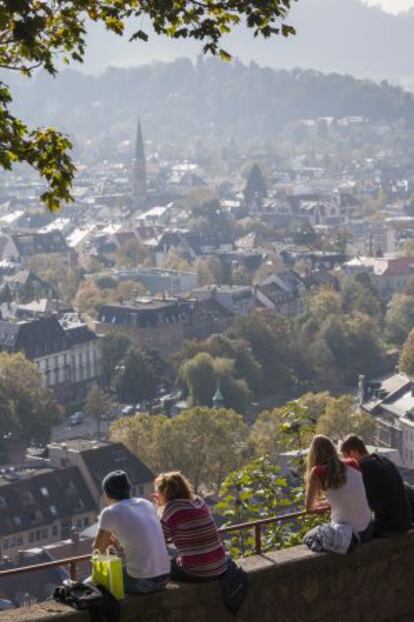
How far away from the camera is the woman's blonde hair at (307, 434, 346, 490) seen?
24.2 feet

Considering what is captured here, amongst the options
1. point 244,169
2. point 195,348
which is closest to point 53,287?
point 195,348

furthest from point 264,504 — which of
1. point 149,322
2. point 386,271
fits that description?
point 386,271

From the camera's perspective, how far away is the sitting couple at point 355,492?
737 centimetres

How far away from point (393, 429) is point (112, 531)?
33.6 meters

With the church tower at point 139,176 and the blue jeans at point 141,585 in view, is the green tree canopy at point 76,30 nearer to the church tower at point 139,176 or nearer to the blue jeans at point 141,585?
the blue jeans at point 141,585

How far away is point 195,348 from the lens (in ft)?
170

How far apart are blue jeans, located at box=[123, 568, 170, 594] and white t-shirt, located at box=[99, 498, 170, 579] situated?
2 centimetres

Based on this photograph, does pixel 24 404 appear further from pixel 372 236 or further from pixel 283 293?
pixel 372 236

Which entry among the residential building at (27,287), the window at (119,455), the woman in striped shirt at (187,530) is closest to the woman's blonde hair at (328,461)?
the woman in striped shirt at (187,530)

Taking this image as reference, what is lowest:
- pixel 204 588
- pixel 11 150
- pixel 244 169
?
pixel 244 169

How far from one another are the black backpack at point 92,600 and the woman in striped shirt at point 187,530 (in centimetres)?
47

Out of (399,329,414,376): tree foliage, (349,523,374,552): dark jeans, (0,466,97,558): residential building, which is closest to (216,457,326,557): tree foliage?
(349,523,374,552): dark jeans

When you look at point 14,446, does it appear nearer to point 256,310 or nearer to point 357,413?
point 357,413

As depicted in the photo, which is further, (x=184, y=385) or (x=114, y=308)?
(x=114, y=308)
